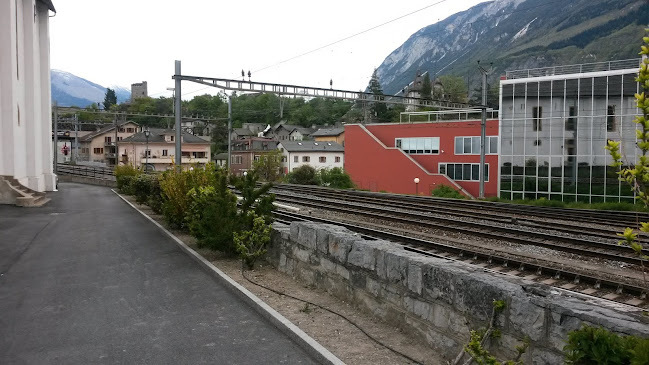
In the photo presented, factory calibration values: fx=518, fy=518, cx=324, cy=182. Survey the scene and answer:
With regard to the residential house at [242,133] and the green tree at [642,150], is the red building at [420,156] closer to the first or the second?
the green tree at [642,150]

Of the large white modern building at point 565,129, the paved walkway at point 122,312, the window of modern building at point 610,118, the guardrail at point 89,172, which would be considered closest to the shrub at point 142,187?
the paved walkway at point 122,312

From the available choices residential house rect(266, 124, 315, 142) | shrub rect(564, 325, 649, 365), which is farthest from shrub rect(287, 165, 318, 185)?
residential house rect(266, 124, 315, 142)

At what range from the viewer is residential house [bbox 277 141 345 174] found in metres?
77.6

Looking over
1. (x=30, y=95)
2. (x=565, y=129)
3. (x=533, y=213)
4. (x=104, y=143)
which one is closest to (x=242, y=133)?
(x=104, y=143)

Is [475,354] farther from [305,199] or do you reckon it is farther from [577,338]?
[305,199]

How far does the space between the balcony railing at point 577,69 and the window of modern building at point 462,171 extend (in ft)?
30.6

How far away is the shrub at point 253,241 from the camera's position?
8.79m

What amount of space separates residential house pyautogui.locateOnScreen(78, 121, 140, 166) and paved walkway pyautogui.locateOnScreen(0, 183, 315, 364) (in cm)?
7860

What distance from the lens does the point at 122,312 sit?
267 inches

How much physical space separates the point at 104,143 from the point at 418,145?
58.9 metres

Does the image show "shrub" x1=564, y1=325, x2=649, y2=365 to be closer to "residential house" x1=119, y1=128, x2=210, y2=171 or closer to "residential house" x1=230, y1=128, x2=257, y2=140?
"residential house" x1=119, y1=128, x2=210, y2=171

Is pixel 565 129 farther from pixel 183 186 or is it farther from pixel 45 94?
pixel 45 94

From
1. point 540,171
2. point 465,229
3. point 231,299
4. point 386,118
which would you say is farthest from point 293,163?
point 231,299

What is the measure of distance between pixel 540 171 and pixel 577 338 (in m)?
36.6
